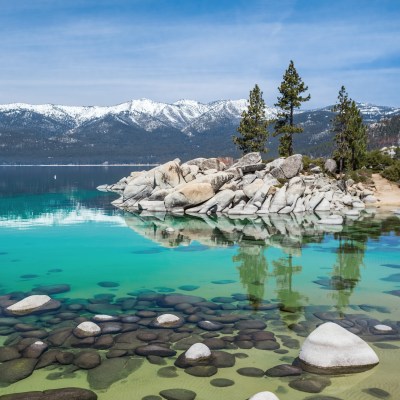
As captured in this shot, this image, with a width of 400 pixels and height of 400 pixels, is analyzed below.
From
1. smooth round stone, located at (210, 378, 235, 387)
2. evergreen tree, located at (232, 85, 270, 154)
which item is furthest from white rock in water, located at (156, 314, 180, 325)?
evergreen tree, located at (232, 85, 270, 154)

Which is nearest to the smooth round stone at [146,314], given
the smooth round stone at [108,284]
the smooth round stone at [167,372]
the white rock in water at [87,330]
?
the white rock in water at [87,330]

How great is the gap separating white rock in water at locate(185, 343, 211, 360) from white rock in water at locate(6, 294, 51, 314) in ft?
25.5

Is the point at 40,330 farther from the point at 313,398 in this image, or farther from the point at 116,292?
the point at 313,398

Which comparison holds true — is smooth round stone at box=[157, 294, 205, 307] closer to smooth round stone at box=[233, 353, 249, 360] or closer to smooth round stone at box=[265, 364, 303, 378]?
smooth round stone at box=[233, 353, 249, 360]

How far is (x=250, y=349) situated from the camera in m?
14.0

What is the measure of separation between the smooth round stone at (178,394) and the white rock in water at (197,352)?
5.30ft

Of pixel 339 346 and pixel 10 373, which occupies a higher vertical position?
pixel 339 346

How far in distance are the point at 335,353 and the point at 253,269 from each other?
13706 millimetres

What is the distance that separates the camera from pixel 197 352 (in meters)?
13.1

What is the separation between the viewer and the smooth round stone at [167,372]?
12235 millimetres

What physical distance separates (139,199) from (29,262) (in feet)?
121

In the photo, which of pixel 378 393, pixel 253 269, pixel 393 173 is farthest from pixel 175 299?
pixel 393 173

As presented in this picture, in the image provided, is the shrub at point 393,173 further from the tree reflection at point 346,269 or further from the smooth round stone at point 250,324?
the smooth round stone at point 250,324

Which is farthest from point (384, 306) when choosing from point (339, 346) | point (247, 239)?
point (247, 239)
